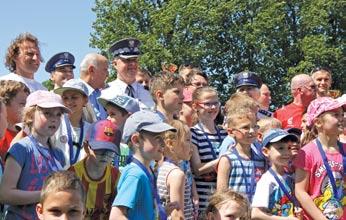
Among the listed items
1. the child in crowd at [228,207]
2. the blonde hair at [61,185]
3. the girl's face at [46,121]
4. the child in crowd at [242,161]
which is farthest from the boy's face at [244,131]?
the blonde hair at [61,185]

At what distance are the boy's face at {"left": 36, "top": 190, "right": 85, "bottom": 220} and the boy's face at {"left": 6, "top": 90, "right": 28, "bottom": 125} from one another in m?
2.10

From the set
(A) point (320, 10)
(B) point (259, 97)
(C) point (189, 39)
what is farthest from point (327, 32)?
(B) point (259, 97)

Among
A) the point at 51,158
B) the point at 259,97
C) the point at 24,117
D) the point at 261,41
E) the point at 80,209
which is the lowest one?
the point at 80,209

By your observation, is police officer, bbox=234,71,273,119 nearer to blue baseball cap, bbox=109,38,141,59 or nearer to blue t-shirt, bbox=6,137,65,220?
blue baseball cap, bbox=109,38,141,59

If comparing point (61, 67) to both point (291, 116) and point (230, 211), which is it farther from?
point (230, 211)

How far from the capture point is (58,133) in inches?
234

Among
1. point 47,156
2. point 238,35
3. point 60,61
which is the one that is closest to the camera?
point 47,156

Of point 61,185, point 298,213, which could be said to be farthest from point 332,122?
point 61,185

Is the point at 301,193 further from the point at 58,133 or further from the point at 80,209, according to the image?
the point at 80,209

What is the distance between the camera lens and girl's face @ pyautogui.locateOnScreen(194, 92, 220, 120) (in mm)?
7035

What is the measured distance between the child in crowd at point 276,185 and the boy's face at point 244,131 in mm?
144

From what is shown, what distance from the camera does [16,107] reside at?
588cm

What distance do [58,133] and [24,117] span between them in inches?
27.2

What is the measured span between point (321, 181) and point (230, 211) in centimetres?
155
